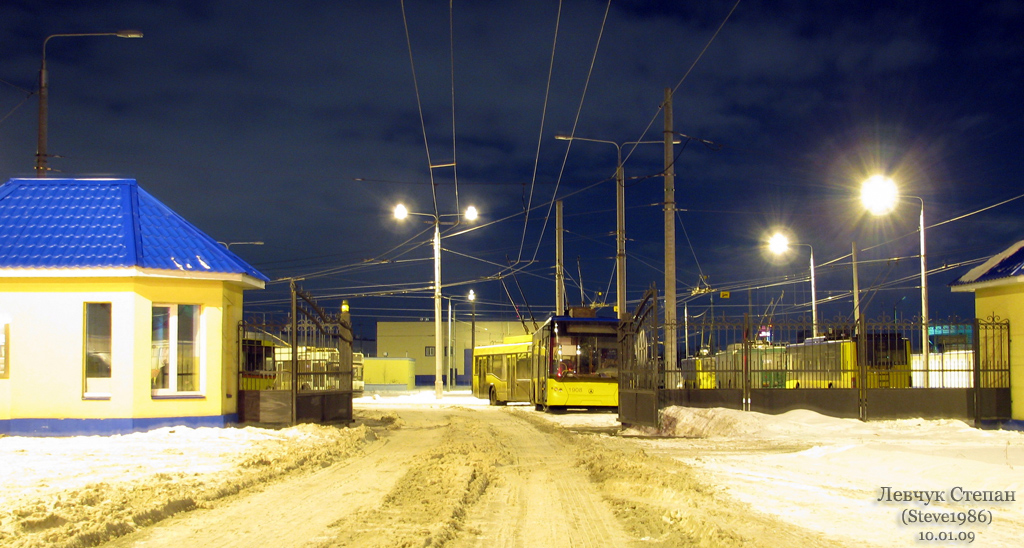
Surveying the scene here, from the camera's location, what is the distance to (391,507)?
8977 mm

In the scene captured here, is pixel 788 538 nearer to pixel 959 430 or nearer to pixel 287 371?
pixel 959 430

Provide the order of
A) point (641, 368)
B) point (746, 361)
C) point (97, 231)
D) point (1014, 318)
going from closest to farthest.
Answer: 1. point (97, 231)
2. point (1014, 318)
3. point (746, 361)
4. point (641, 368)

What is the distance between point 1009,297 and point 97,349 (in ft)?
62.2

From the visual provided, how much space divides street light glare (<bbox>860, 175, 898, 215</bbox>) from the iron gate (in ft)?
22.9

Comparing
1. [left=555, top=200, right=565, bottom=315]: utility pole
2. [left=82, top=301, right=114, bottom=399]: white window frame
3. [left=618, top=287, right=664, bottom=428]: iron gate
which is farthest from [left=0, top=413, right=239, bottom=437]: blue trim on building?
[left=555, top=200, right=565, bottom=315]: utility pole

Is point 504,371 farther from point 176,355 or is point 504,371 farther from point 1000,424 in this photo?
point 1000,424

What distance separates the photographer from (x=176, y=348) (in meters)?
17.9

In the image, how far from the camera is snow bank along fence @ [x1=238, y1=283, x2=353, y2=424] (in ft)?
61.4

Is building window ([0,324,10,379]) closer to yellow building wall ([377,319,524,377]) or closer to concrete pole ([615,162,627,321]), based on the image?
concrete pole ([615,162,627,321])

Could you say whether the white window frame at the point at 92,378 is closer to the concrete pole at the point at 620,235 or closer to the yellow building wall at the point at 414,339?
the concrete pole at the point at 620,235

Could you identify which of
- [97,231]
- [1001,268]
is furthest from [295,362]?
[1001,268]

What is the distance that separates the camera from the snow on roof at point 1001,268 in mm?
17875

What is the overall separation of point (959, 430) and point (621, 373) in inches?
291

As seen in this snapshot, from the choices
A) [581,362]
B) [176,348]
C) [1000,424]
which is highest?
[176,348]
